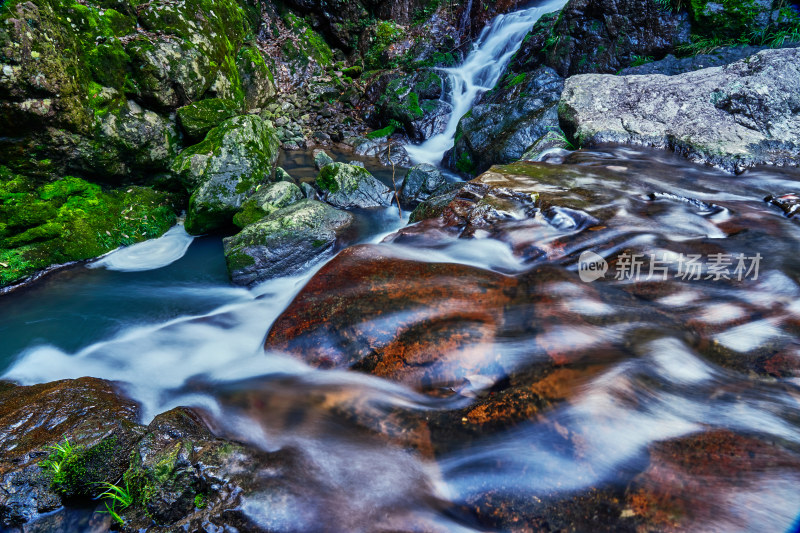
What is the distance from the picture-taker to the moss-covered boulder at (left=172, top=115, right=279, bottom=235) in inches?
265

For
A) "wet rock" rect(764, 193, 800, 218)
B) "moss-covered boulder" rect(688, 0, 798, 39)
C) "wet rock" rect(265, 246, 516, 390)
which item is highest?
"moss-covered boulder" rect(688, 0, 798, 39)

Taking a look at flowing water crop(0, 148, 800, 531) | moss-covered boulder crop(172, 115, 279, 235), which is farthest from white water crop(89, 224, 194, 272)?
flowing water crop(0, 148, 800, 531)

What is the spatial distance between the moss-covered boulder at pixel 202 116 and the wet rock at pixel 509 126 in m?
5.31

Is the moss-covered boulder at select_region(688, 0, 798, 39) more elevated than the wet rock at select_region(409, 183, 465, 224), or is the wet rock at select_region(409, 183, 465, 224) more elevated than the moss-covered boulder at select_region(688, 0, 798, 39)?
the moss-covered boulder at select_region(688, 0, 798, 39)

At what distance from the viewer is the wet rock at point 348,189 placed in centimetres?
795

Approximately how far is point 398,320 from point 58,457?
216 cm

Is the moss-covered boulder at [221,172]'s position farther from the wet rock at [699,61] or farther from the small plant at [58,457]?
the wet rock at [699,61]

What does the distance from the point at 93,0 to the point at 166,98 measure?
2089mm

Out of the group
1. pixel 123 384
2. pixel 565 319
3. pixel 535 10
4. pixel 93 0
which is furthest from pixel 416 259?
pixel 535 10

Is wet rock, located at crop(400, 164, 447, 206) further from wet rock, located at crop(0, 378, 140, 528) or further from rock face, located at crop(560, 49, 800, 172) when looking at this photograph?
wet rock, located at crop(0, 378, 140, 528)

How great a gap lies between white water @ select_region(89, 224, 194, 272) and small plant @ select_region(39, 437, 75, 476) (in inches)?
175

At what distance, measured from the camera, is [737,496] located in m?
1.54

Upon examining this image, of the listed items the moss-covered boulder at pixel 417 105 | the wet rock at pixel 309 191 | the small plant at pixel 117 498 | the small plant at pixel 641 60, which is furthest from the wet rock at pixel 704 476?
the moss-covered boulder at pixel 417 105

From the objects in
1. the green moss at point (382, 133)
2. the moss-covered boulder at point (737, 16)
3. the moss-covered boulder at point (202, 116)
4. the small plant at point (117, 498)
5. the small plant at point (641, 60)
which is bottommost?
the small plant at point (117, 498)
